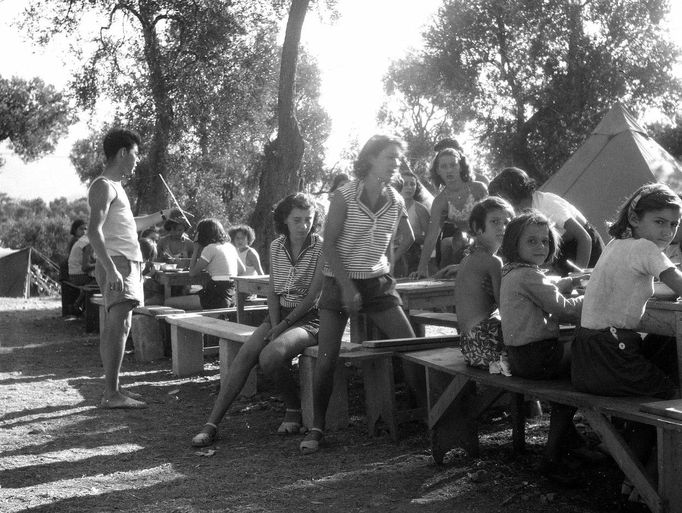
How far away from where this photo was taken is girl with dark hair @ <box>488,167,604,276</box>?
557cm

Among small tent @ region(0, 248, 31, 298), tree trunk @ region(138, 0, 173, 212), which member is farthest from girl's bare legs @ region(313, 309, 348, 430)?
small tent @ region(0, 248, 31, 298)

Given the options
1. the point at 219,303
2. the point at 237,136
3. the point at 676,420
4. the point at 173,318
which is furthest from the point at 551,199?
the point at 237,136

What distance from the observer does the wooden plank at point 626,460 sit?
3201mm

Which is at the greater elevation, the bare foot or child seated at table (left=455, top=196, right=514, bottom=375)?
child seated at table (left=455, top=196, right=514, bottom=375)

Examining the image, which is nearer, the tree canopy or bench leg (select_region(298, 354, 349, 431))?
bench leg (select_region(298, 354, 349, 431))

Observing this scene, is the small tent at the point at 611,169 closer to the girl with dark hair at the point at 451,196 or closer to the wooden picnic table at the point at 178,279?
the wooden picnic table at the point at 178,279

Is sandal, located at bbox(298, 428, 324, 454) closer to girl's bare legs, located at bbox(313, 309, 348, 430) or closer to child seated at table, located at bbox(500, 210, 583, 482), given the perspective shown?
girl's bare legs, located at bbox(313, 309, 348, 430)

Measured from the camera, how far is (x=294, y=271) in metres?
5.69

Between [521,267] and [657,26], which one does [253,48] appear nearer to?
[657,26]

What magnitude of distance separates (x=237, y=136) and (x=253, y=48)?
2.68 metres

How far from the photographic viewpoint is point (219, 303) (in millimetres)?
9281

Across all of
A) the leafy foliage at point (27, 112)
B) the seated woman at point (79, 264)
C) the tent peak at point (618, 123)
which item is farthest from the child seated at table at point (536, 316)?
the leafy foliage at point (27, 112)

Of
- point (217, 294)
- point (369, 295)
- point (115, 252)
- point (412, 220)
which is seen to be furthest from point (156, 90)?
point (369, 295)

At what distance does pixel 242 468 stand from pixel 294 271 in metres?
1.52
